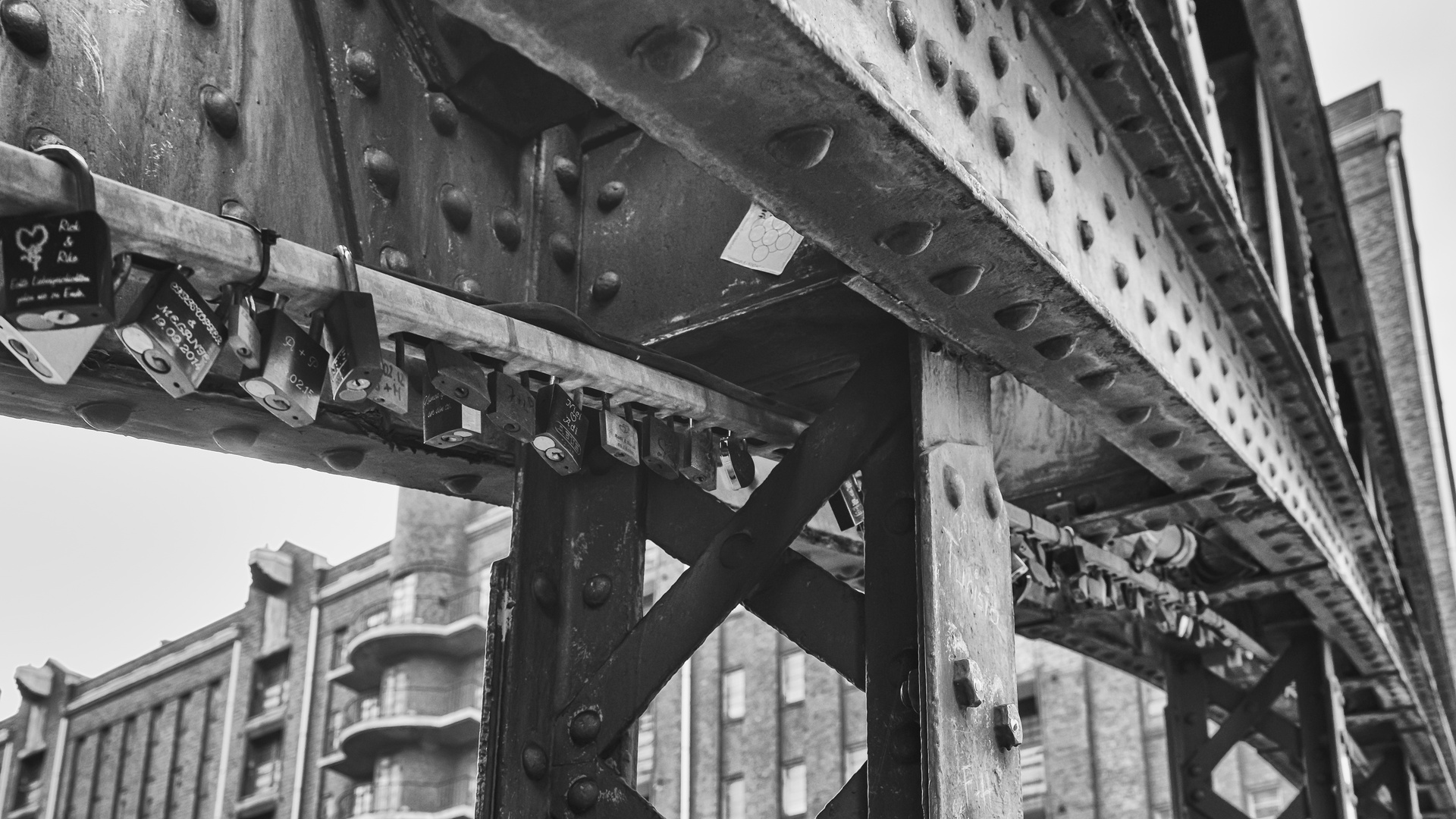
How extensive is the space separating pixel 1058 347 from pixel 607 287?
3.53 ft

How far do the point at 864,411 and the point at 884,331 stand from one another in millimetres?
207

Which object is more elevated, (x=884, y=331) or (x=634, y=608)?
(x=884, y=331)

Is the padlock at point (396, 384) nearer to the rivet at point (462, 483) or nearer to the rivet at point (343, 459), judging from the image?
the rivet at point (343, 459)

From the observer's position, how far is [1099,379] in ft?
10.6

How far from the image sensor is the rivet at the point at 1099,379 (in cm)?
322

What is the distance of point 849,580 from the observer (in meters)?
5.25

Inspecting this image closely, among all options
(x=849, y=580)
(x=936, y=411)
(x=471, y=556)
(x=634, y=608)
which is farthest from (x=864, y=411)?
(x=471, y=556)

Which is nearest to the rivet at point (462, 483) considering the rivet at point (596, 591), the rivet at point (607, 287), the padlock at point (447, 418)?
the rivet at point (596, 591)

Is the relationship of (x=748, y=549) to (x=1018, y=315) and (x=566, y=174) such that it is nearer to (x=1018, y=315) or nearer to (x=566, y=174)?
(x=1018, y=315)

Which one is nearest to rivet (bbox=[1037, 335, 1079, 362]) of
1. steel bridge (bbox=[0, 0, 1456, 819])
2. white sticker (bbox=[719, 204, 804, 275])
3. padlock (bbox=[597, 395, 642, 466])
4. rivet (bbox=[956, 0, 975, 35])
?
steel bridge (bbox=[0, 0, 1456, 819])

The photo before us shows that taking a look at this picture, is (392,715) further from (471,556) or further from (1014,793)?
(1014,793)

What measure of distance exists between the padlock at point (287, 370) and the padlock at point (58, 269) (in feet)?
1.07

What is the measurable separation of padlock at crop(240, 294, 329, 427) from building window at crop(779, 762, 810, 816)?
35.1 m

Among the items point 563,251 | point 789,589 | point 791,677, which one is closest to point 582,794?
point 789,589
